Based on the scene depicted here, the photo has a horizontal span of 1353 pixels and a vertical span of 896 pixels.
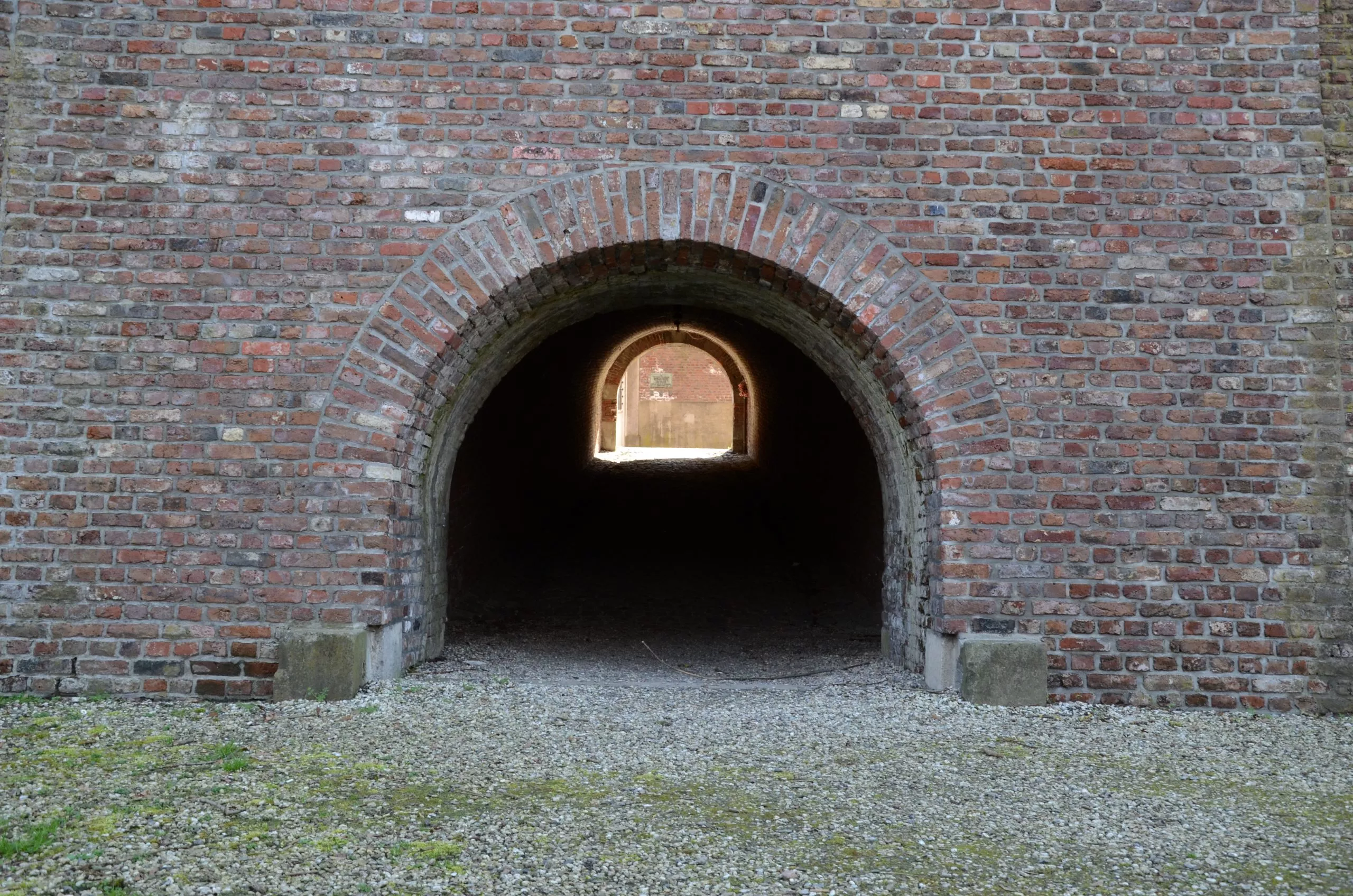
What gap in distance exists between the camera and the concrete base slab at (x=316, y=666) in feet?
15.0

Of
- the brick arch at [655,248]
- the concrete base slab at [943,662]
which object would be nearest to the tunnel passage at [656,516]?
the brick arch at [655,248]

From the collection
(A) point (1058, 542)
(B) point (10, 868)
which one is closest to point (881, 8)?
(A) point (1058, 542)

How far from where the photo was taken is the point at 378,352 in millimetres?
4711

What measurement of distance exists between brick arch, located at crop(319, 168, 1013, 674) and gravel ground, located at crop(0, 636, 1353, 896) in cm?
80

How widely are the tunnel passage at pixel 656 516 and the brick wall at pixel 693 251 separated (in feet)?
7.84

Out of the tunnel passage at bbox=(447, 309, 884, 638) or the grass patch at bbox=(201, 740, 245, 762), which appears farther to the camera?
the tunnel passage at bbox=(447, 309, 884, 638)

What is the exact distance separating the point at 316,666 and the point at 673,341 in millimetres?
13356

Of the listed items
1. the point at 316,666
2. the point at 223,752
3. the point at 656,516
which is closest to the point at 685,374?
the point at 656,516

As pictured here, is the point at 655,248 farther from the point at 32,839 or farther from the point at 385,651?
the point at 32,839

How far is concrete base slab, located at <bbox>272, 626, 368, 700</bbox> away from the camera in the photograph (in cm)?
456

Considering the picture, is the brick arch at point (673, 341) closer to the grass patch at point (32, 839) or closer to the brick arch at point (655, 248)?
the brick arch at point (655, 248)

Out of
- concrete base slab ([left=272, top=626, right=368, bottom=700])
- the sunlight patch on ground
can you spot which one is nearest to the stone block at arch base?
concrete base slab ([left=272, top=626, right=368, bottom=700])

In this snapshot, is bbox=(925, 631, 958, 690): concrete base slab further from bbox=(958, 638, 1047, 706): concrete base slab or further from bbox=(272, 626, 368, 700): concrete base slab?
bbox=(272, 626, 368, 700): concrete base slab

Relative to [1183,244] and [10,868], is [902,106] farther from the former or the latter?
[10,868]
